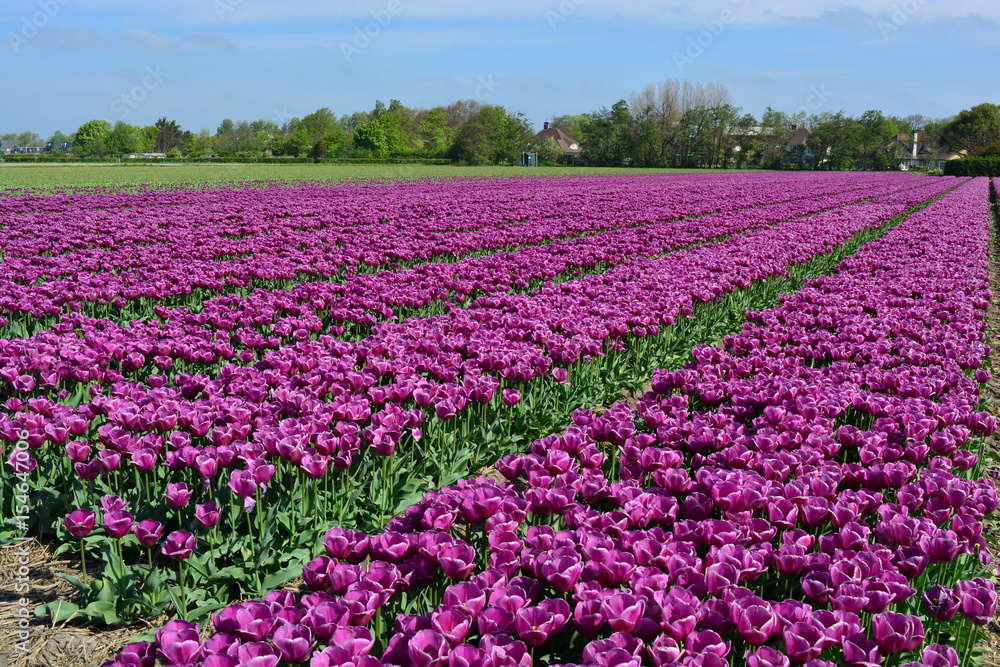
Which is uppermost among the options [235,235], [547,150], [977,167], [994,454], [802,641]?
[547,150]

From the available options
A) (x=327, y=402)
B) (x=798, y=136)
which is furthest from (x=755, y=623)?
(x=798, y=136)

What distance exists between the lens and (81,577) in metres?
A: 3.76

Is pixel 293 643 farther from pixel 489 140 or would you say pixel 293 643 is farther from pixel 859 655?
pixel 489 140

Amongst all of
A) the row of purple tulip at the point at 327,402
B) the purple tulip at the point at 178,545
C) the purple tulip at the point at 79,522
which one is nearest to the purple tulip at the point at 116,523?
the purple tulip at the point at 79,522

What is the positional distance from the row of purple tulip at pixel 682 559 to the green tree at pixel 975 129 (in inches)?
5007

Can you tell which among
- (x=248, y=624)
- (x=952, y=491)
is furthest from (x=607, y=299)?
(x=248, y=624)

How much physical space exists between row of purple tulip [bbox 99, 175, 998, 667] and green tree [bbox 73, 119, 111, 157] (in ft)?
356

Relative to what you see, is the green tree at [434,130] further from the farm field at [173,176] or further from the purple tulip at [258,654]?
the purple tulip at [258,654]

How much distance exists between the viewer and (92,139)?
11306cm

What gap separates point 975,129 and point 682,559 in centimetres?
13609

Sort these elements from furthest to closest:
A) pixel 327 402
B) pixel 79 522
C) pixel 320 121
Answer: pixel 320 121 → pixel 327 402 → pixel 79 522

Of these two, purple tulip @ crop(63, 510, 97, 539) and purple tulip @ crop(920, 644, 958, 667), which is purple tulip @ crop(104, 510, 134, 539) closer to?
purple tulip @ crop(63, 510, 97, 539)

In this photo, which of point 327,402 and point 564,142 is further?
point 564,142

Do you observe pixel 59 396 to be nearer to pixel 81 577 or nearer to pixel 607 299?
pixel 81 577
